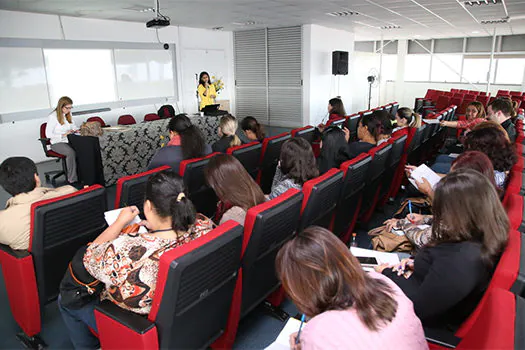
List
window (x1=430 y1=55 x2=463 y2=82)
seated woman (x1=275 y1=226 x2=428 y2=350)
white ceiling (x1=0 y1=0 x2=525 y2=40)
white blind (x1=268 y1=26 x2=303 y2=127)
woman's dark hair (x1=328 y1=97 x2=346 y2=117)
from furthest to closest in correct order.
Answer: window (x1=430 y1=55 x2=463 y2=82)
white blind (x1=268 y1=26 x2=303 y2=127)
woman's dark hair (x1=328 y1=97 x2=346 y2=117)
white ceiling (x1=0 y1=0 x2=525 y2=40)
seated woman (x1=275 y1=226 x2=428 y2=350)

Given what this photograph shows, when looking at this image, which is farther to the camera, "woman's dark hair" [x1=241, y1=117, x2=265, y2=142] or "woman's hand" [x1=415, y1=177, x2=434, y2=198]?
"woman's dark hair" [x1=241, y1=117, x2=265, y2=142]

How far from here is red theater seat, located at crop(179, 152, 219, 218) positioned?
3.04 meters

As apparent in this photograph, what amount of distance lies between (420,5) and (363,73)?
261 inches

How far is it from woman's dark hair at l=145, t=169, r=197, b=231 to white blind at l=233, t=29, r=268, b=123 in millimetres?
9776

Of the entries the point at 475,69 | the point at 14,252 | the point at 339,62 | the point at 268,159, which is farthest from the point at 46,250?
the point at 475,69

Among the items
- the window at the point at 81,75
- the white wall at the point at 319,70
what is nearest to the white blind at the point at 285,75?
the white wall at the point at 319,70

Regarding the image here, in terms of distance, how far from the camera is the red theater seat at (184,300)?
1.47 m

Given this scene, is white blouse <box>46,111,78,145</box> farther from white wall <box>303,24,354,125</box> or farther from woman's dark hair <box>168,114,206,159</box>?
white wall <box>303,24,354,125</box>

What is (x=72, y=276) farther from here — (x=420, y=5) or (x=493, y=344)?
(x=420, y=5)

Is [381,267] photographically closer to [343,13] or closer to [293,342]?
[293,342]

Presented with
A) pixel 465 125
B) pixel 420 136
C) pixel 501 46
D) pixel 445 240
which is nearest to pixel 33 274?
pixel 445 240

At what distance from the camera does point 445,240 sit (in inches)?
68.0

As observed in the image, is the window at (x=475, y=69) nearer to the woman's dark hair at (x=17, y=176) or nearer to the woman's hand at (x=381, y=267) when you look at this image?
the woman's hand at (x=381, y=267)

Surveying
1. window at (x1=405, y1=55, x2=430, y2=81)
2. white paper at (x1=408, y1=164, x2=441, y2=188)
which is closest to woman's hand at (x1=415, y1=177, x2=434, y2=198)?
white paper at (x1=408, y1=164, x2=441, y2=188)
